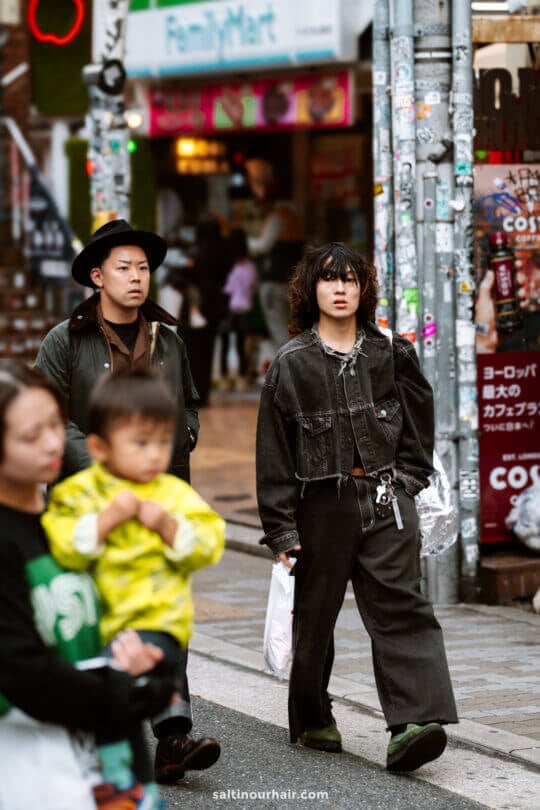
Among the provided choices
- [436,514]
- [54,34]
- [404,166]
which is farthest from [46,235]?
[436,514]

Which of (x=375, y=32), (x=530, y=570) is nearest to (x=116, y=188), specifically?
(x=375, y=32)

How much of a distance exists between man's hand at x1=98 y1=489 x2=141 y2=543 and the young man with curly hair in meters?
2.09

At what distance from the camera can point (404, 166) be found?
7992 mm

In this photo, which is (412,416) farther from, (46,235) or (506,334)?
(46,235)

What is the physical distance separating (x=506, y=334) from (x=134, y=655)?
5692 mm

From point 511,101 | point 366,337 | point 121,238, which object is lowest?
point 366,337

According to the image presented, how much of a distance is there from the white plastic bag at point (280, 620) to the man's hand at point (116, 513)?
7.68 feet

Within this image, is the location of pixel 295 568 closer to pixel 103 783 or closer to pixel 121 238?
pixel 121 238

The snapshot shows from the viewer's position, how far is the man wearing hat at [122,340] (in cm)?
527

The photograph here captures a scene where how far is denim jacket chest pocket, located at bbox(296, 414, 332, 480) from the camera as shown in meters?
5.43

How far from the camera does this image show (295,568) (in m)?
5.61

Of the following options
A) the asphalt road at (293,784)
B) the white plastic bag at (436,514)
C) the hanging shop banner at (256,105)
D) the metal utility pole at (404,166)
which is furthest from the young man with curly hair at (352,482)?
the hanging shop banner at (256,105)

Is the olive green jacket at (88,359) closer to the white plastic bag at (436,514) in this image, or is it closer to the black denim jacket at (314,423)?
the black denim jacket at (314,423)

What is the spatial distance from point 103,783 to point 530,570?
5276mm
